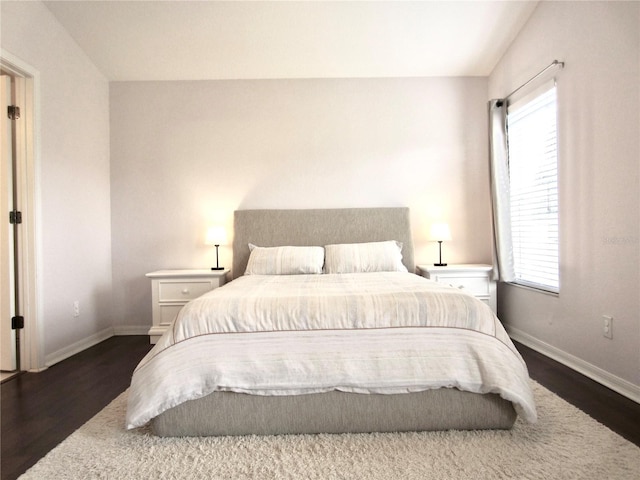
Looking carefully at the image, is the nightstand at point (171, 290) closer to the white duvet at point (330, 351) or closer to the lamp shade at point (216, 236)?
the lamp shade at point (216, 236)

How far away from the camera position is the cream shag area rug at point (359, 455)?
4.56ft

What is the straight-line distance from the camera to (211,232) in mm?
3592

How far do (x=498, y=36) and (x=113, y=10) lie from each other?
11.0 ft

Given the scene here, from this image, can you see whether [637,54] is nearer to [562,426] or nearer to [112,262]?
[562,426]

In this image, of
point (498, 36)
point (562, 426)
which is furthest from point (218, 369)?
point (498, 36)

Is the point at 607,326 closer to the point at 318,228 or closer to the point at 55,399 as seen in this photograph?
the point at 318,228

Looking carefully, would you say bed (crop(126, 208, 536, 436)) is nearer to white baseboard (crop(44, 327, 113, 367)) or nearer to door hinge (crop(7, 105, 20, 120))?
white baseboard (crop(44, 327, 113, 367))

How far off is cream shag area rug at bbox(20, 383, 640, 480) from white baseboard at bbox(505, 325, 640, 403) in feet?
1.77

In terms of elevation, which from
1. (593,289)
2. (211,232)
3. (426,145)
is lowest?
(593,289)

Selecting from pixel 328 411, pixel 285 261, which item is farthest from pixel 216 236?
pixel 328 411

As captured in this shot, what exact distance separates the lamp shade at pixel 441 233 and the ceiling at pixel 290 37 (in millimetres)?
1601

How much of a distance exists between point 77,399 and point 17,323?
40.3 inches

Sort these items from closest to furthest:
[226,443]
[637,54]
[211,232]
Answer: [226,443]
[637,54]
[211,232]

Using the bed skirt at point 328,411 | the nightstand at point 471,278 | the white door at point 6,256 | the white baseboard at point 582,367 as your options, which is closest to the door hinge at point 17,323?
the white door at point 6,256
